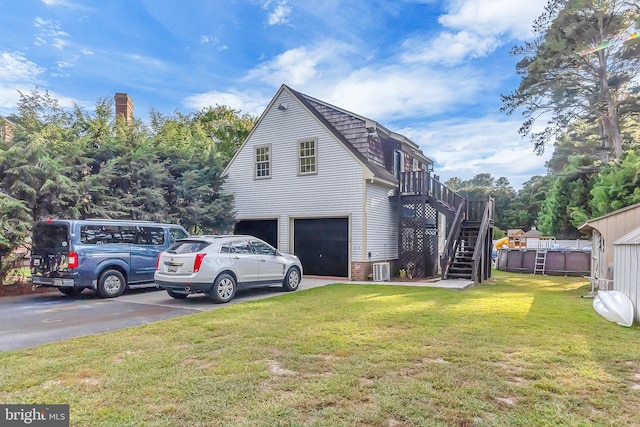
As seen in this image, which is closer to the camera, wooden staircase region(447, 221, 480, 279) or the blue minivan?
the blue minivan

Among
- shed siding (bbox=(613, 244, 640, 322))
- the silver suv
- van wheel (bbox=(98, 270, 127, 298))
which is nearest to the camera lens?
shed siding (bbox=(613, 244, 640, 322))

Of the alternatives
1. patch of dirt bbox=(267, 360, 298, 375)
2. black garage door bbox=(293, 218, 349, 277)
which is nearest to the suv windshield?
patch of dirt bbox=(267, 360, 298, 375)

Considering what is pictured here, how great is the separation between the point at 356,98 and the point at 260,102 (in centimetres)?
934

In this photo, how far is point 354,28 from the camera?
14.5 metres

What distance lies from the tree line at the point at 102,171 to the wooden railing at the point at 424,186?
725 cm

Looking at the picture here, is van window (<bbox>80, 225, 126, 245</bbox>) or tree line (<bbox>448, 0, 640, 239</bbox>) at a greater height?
tree line (<bbox>448, 0, 640, 239</bbox>)

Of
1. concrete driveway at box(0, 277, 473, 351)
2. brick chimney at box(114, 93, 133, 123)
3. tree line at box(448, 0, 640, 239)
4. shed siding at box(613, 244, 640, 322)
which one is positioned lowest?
concrete driveway at box(0, 277, 473, 351)

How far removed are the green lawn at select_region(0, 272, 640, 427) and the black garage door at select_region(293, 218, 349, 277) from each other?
7.27 m

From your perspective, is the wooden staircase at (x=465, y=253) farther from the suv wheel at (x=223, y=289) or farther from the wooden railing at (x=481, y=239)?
the suv wheel at (x=223, y=289)

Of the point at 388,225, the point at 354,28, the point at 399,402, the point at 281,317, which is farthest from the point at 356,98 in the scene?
the point at 399,402

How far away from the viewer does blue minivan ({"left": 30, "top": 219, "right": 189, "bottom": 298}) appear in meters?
8.70

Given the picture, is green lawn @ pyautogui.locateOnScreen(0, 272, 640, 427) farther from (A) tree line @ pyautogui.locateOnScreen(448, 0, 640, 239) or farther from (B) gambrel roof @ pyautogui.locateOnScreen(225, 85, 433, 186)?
(A) tree line @ pyautogui.locateOnScreen(448, 0, 640, 239)

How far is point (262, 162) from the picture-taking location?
52.4 ft

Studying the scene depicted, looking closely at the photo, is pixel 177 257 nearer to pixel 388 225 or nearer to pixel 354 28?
pixel 388 225
